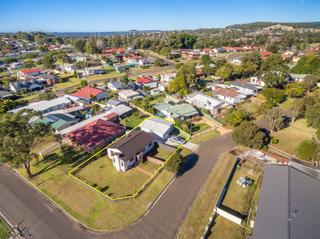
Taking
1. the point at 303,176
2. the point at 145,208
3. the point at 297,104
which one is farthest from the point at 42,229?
the point at 297,104

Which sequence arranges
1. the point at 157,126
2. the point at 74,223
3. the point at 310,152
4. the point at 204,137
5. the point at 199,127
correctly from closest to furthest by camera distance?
the point at 74,223 → the point at 310,152 → the point at 204,137 → the point at 157,126 → the point at 199,127

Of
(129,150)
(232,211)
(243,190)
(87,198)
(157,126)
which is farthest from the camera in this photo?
(157,126)

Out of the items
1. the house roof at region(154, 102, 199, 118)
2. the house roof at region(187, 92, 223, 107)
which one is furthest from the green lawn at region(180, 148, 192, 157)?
the house roof at region(187, 92, 223, 107)

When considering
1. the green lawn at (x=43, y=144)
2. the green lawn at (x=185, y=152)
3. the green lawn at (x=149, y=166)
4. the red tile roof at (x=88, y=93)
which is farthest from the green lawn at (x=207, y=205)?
the red tile roof at (x=88, y=93)

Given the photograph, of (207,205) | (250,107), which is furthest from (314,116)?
(207,205)

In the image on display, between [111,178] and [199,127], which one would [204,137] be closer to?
[199,127]

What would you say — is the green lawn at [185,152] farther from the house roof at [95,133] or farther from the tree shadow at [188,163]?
the house roof at [95,133]
